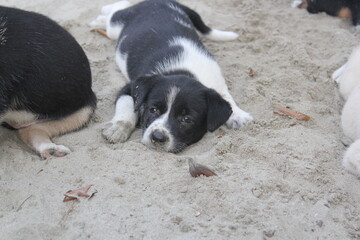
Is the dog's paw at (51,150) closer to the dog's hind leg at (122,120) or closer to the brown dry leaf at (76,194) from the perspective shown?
the dog's hind leg at (122,120)

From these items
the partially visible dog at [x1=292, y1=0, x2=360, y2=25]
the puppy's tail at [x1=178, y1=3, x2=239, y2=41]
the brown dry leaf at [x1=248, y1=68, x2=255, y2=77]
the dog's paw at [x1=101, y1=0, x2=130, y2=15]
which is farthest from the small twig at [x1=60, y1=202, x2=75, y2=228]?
the partially visible dog at [x1=292, y1=0, x2=360, y2=25]

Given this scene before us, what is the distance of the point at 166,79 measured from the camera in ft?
15.1

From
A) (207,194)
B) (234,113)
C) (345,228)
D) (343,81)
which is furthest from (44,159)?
(343,81)

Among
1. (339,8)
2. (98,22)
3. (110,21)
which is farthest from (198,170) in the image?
(339,8)

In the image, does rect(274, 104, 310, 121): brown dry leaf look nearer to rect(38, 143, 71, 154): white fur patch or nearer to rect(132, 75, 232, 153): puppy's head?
rect(132, 75, 232, 153): puppy's head

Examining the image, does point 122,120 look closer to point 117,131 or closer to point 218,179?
point 117,131

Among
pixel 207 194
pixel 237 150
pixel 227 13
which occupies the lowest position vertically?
pixel 227 13

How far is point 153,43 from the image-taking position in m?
5.57

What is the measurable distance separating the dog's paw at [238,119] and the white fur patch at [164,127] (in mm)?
612

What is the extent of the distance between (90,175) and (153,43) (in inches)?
89.4

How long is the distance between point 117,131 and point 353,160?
6.39 feet

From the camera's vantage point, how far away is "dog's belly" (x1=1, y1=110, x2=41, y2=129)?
13.5 feet

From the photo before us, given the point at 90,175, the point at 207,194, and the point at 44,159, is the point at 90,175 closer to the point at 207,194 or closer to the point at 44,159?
the point at 44,159

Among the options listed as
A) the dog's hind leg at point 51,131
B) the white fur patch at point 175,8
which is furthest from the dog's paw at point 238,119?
the white fur patch at point 175,8
